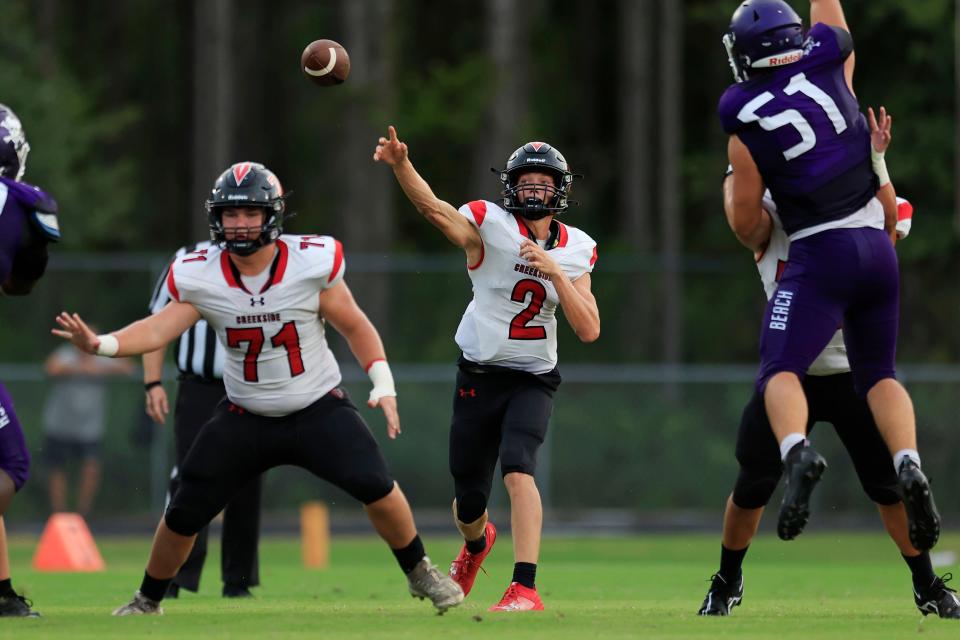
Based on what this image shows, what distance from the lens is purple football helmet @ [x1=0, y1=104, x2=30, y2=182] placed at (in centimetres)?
738

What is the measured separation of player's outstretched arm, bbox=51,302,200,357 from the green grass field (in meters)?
1.07

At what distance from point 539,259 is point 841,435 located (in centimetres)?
151

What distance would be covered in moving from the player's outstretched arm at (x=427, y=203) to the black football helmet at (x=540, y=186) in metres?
0.25

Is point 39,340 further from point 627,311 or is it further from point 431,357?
point 627,311

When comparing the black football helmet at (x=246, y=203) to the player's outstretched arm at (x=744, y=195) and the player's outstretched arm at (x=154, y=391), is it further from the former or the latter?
the player's outstretched arm at (x=154, y=391)

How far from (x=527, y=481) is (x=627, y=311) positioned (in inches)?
668

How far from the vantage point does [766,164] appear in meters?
7.06

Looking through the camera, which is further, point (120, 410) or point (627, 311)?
point (627, 311)

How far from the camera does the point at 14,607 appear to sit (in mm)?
7410

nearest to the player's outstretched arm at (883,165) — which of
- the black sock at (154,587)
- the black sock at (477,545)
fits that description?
the black sock at (477,545)

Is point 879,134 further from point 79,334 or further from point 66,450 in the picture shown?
point 66,450

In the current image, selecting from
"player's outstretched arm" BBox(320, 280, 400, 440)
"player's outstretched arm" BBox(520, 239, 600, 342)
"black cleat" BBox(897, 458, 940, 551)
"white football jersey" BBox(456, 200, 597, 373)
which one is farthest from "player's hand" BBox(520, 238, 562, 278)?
"black cleat" BBox(897, 458, 940, 551)

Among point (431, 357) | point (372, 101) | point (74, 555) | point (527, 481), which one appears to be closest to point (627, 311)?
point (431, 357)

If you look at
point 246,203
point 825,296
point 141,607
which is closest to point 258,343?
point 246,203
